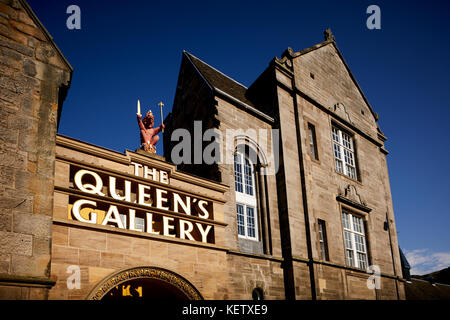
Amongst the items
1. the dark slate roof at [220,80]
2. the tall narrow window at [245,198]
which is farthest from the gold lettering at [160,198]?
the dark slate roof at [220,80]

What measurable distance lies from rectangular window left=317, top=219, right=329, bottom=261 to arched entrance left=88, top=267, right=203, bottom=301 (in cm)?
650

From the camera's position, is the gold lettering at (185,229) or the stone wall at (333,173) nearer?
the gold lettering at (185,229)

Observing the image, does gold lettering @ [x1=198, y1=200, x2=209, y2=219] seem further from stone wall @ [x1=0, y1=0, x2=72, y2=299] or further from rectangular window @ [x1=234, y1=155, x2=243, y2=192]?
stone wall @ [x1=0, y1=0, x2=72, y2=299]

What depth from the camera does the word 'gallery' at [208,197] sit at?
8.06 meters

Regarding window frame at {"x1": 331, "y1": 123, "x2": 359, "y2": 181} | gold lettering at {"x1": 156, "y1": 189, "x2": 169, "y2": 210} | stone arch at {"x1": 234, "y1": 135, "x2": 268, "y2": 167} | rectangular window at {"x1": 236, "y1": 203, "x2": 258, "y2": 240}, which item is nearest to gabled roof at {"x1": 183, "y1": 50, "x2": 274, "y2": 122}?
stone arch at {"x1": 234, "y1": 135, "x2": 268, "y2": 167}

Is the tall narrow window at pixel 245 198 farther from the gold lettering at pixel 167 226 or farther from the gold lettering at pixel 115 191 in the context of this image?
the gold lettering at pixel 115 191

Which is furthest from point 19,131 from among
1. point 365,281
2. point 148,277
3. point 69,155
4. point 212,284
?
point 365,281

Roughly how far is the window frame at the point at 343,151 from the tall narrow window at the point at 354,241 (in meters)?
2.00

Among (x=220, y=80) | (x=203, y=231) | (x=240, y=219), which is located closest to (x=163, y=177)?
(x=203, y=231)
